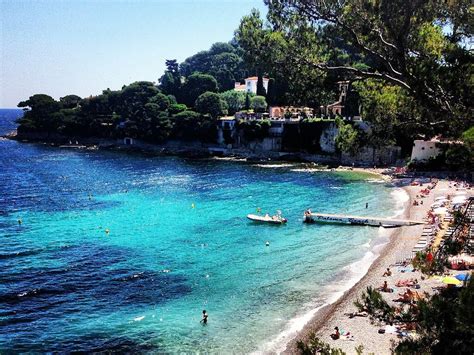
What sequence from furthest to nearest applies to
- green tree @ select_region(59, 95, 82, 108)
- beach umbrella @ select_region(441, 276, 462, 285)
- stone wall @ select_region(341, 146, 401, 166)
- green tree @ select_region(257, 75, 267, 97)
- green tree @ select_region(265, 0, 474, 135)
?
1. green tree @ select_region(59, 95, 82, 108)
2. green tree @ select_region(257, 75, 267, 97)
3. stone wall @ select_region(341, 146, 401, 166)
4. beach umbrella @ select_region(441, 276, 462, 285)
5. green tree @ select_region(265, 0, 474, 135)

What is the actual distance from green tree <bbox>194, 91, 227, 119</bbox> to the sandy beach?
67.4 meters

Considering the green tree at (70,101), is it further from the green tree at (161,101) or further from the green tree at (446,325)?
the green tree at (446,325)

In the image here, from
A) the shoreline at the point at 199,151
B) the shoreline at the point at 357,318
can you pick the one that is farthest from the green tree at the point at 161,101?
the shoreline at the point at 357,318

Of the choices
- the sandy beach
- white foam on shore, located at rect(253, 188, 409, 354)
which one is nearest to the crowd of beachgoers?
the sandy beach

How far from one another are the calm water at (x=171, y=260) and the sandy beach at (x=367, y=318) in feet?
3.76

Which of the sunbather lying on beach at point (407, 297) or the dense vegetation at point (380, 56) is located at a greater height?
the dense vegetation at point (380, 56)

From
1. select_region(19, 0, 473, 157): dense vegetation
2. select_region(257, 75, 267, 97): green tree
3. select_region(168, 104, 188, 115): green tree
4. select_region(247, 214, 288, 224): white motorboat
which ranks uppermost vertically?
select_region(257, 75, 267, 97): green tree

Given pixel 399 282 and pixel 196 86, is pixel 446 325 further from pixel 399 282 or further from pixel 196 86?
pixel 196 86

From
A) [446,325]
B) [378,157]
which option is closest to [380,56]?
[446,325]

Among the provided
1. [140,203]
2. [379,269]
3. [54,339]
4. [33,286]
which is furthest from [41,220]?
[379,269]

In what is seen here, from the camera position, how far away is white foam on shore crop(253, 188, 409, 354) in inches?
979

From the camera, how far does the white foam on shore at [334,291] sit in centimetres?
2488

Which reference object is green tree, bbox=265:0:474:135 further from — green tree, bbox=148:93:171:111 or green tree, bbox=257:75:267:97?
green tree, bbox=148:93:171:111

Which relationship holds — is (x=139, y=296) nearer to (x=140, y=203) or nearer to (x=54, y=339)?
(x=54, y=339)
